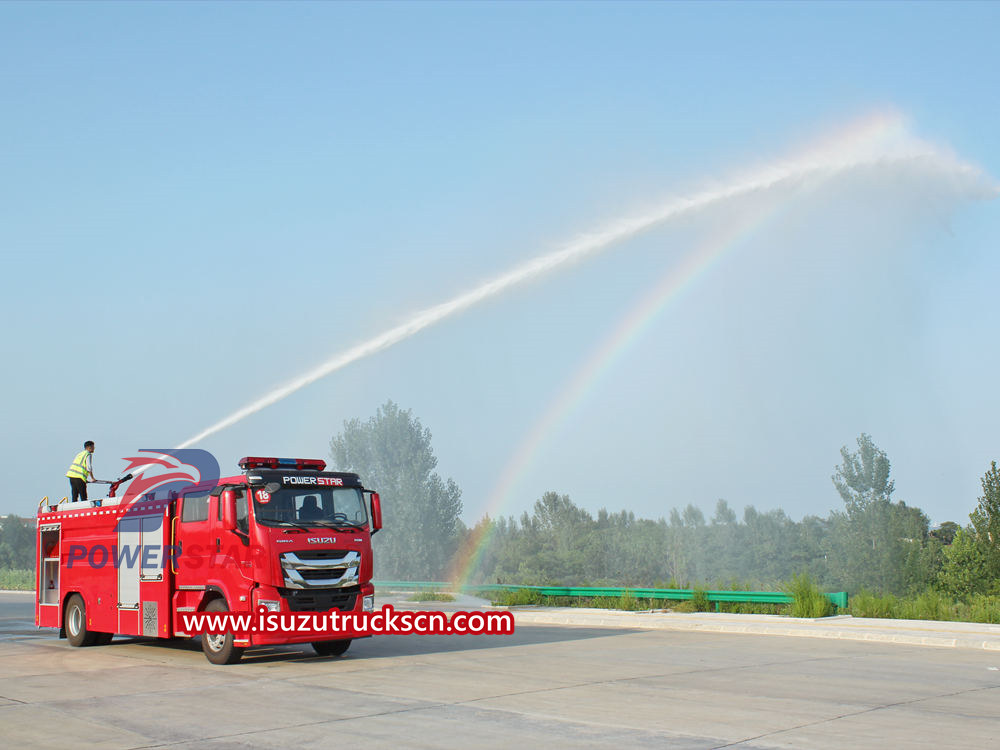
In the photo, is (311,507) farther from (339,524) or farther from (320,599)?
(320,599)

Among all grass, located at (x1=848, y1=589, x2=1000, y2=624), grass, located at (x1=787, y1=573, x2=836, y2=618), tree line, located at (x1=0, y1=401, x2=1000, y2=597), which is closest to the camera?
grass, located at (x1=848, y1=589, x2=1000, y2=624)

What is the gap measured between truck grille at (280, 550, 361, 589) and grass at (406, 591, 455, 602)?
18.6 metres

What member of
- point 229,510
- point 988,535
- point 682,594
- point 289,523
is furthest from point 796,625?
point 229,510

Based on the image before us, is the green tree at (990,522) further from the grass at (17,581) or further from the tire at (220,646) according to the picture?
the grass at (17,581)

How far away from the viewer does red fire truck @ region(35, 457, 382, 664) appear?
15117 millimetres

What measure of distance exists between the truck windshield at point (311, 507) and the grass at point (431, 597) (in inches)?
723

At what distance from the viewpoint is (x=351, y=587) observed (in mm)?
15836

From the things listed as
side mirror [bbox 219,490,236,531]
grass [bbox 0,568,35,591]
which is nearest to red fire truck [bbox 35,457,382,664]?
side mirror [bbox 219,490,236,531]

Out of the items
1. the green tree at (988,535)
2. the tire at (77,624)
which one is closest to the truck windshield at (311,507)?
the tire at (77,624)

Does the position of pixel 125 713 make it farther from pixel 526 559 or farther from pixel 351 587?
pixel 526 559

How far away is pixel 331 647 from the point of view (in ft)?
56.0

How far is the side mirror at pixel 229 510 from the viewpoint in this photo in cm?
1537

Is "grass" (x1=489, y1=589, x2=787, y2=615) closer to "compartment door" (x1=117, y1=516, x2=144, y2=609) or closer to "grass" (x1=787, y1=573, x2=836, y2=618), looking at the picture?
"grass" (x1=787, y1=573, x2=836, y2=618)

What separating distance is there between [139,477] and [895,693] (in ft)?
43.7
